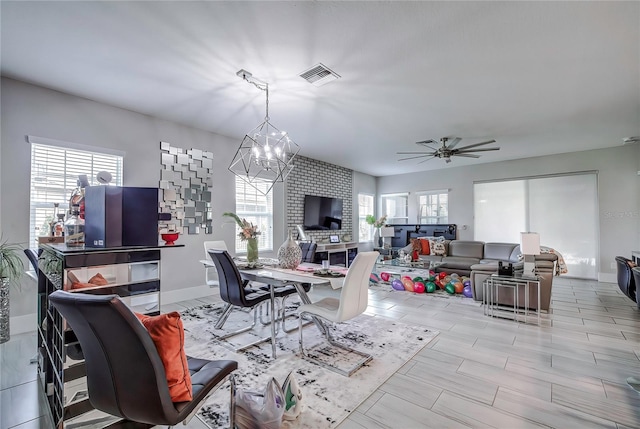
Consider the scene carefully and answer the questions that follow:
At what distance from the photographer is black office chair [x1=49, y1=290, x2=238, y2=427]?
1.02 m

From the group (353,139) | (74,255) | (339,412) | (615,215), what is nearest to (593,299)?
(615,215)

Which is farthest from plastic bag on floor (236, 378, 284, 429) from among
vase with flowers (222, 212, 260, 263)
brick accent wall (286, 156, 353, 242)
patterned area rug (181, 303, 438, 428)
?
brick accent wall (286, 156, 353, 242)

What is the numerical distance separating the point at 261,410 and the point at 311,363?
89 centimetres

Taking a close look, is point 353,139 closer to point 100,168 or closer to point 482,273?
point 482,273

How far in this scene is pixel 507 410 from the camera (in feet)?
5.90

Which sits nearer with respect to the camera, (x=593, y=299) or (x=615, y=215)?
(x=593, y=299)

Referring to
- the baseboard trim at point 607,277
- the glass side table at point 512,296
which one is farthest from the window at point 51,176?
the baseboard trim at point 607,277

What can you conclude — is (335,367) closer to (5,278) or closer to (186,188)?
(5,278)

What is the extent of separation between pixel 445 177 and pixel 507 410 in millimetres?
6721

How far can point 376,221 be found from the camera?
8727mm

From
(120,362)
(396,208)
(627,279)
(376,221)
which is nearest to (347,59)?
(120,362)

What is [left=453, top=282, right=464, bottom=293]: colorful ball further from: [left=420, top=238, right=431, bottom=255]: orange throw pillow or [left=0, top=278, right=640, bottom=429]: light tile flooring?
[left=420, top=238, right=431, bottom=255]: orange throw pillow

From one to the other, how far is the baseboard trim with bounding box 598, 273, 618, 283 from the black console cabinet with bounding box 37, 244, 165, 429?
25.9 feet

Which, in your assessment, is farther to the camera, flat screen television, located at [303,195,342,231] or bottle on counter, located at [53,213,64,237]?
flat screen television, located at [303,195,342,231]
